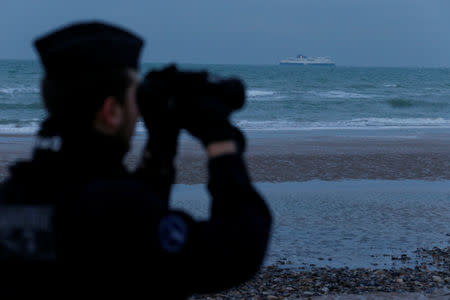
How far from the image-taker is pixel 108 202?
3.15 ft

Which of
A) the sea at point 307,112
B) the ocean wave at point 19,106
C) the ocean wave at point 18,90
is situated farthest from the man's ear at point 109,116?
the ocean wave at point 18,90

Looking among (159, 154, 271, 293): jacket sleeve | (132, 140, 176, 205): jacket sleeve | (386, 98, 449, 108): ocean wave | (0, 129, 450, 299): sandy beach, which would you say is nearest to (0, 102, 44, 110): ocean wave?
(0, 129, 450, 299): sandy beach

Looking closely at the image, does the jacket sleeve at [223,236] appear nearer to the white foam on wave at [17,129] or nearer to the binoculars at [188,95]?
the binoculars at [188,95]

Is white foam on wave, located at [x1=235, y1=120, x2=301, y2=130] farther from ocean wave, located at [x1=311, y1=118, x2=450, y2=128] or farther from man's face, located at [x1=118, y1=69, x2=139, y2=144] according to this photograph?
man's face, located at [x1=118, y1=69, x2=139, y2=144]

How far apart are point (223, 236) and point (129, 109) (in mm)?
316

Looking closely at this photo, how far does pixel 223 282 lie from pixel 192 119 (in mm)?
311

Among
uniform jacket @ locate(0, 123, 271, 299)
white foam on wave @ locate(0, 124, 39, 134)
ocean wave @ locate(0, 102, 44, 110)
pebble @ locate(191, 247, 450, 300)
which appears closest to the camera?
uniform jacket @ locate(0, 123, 271, 299)

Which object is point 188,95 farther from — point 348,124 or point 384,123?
point 384,123

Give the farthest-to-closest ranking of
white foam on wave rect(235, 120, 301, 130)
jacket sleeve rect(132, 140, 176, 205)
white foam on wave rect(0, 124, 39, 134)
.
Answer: white foam on wave rect(235, 120, 301, 130), white foam on wave rect(0, 124, 39, 134), jacket sleeve rect(132, 140, 176, 205)

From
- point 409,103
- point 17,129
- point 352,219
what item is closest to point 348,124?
point 17,129

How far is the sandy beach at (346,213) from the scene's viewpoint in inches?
207

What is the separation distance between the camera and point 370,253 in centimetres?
620

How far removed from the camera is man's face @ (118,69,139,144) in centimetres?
112

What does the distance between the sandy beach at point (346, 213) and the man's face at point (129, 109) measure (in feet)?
12.9
